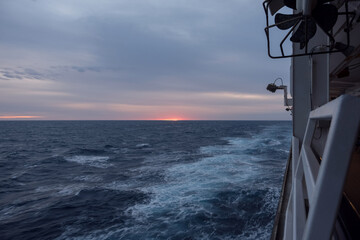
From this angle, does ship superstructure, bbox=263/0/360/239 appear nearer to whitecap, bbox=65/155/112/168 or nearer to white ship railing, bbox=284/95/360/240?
white ship railing, bbox=284/95/360/240

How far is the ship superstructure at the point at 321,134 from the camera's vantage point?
79 centimetres

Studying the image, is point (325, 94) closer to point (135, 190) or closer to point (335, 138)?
point (335, 138)

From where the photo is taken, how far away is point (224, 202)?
11164 millimetres

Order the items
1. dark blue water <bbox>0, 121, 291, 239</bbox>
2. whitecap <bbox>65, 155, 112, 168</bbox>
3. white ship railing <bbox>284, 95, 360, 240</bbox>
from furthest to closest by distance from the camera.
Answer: whitecap <bbox>65, 155, 112, 168</bbox> → dark blue water <bbox>0, 121, 291, 239</bbox> → white ship railing <bbox>284, 95, 360, 240</bbox>

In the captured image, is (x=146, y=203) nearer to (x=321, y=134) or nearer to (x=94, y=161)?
(x=321, y=134)

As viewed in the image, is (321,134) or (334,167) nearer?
(334,167)

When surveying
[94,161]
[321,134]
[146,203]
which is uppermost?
[321,134]

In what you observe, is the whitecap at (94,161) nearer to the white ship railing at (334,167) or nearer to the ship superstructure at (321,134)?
the ship superstructure at (321,134)

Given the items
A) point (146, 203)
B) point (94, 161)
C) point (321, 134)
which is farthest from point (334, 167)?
point (94, 161)

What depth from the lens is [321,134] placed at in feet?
17.4

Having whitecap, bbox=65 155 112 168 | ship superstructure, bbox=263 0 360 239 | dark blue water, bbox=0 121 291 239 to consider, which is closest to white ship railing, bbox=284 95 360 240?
ship superstructure, bbox=263 0 360 239

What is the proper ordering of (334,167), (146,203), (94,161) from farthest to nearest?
(94,161)
(146,203)
(334,167)

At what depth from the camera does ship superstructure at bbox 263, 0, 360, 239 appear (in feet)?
2.59

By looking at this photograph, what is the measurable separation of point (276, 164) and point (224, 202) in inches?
Answer: 398
